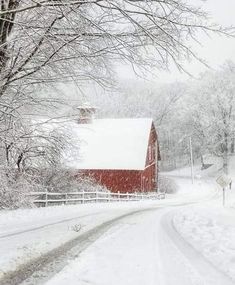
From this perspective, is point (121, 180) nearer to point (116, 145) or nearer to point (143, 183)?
point (143, 183)

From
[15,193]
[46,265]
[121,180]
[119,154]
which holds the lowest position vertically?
[46,265]

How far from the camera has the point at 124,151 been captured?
4575 cm

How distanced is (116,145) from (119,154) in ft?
5.08

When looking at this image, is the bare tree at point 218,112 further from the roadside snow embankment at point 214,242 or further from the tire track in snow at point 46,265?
the tire track in snow at point 46,265

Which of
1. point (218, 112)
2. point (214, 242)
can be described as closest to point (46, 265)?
point (214, 242)

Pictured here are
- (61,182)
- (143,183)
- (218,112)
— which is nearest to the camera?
(61,182)

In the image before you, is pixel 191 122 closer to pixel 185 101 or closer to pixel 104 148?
pixel 185 101

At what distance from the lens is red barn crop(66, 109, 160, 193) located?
145 feet

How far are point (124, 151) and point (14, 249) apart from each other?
122ft

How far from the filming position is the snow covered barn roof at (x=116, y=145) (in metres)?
44.5

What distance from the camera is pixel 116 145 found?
153 ft

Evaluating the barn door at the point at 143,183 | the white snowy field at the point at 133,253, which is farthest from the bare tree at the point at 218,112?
the white snowy field at the point at 133,253

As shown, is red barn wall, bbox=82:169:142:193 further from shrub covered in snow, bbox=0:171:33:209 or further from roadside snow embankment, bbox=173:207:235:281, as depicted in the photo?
roadside snow embankment, bbox=173:207:235:281

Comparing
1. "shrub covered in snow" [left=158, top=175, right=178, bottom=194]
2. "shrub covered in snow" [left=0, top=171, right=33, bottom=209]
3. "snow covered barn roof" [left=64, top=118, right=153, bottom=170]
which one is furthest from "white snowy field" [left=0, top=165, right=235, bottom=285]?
"shrub covered in snow" [left=158, top=175, right=178, bottom=194]
